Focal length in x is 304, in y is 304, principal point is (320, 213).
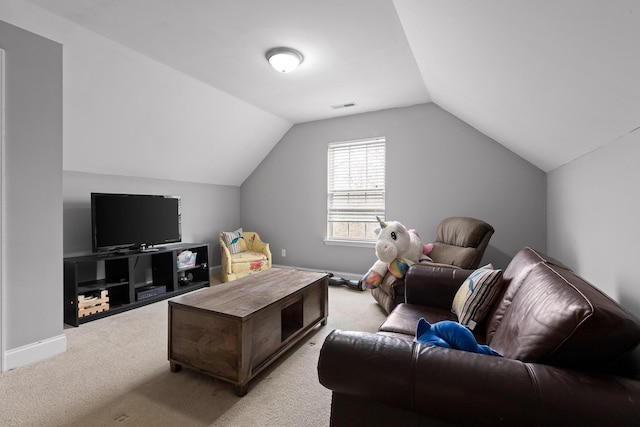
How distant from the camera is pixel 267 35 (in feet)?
8.09

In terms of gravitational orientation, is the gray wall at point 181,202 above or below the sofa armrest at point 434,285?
above

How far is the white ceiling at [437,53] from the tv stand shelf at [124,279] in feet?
6.96

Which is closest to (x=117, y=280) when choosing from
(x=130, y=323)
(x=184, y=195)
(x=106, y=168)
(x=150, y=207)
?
(x=130, y=323)

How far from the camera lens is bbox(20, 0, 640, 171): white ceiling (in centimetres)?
121

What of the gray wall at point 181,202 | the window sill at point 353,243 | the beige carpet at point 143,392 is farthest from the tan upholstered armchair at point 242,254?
the beige carpet at point 143,392

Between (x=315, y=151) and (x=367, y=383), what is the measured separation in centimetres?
419

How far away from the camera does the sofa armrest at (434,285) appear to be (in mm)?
2197

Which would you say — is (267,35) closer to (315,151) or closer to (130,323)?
(315,151)

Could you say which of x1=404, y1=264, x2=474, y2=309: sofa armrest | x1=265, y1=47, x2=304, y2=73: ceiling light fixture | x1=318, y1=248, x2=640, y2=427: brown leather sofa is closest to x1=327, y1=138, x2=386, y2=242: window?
x1=265, y1=47, x2=304, y2=73: ceiling light fixture

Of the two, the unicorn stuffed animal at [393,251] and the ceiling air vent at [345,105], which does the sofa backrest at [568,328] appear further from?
the ceiling air vent at [345,105]

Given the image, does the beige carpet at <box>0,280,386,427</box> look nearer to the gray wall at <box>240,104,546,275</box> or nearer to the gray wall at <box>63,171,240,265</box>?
the gray wall at <box>63,171,240,265</box>

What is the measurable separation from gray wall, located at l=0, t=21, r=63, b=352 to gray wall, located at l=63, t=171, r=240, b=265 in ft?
3.99

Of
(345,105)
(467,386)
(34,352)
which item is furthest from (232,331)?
(345,105)

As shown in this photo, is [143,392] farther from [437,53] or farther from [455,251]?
[437,53]
